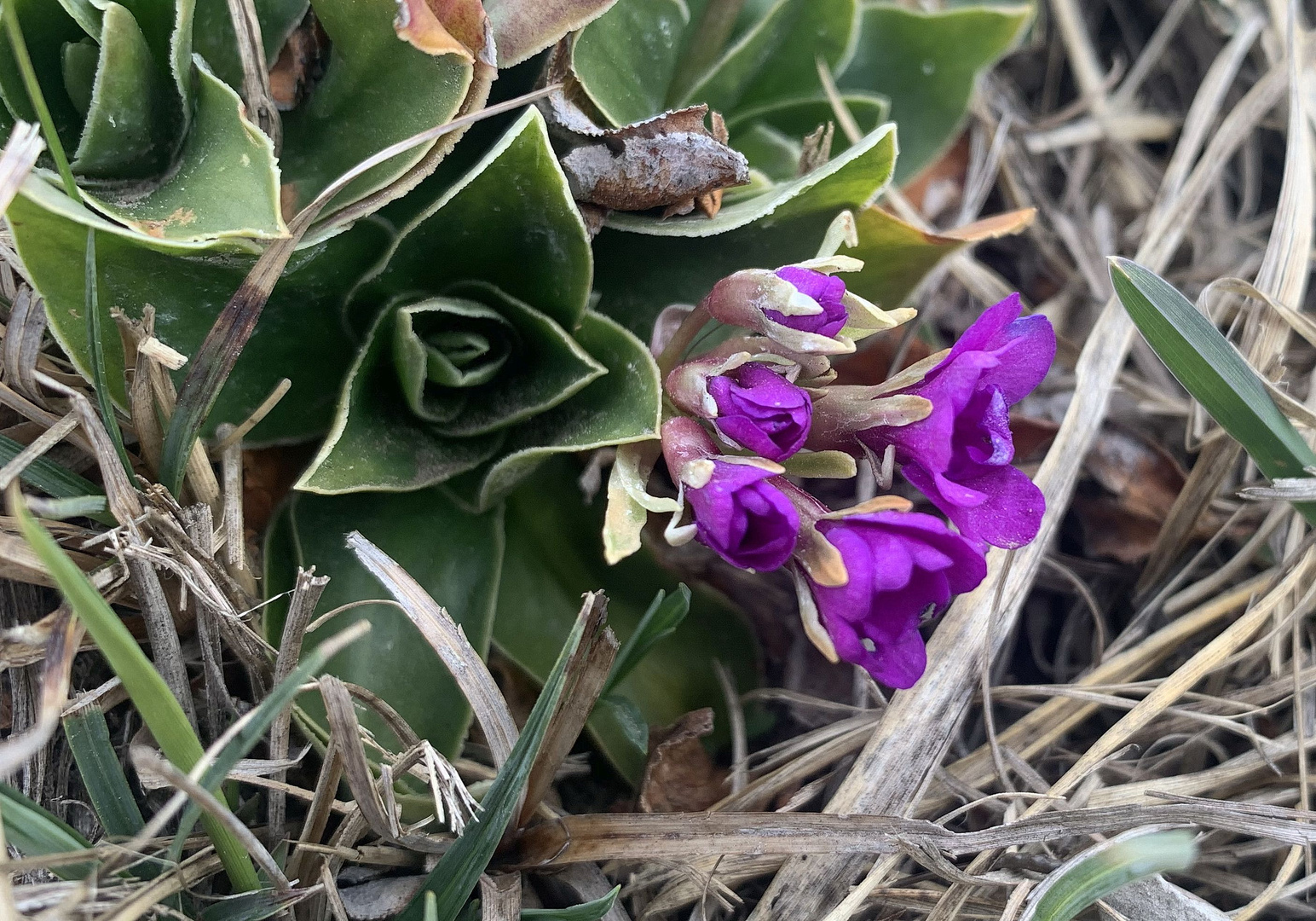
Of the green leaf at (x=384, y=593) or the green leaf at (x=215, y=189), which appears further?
the green leaf at (x=384, y=593)

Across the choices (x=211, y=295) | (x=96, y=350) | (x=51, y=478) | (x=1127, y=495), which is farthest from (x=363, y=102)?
(x=1127, y=495)

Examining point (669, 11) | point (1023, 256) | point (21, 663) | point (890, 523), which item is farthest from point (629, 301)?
point (1023, 256)

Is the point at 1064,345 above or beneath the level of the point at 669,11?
beneath

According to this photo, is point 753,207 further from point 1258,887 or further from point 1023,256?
point 1258,887

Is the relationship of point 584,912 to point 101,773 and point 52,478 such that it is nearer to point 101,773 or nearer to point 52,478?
point 101,773

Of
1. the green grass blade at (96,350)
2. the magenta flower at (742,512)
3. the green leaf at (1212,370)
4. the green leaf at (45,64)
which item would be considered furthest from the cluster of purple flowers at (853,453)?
the green leaf at (45,64)

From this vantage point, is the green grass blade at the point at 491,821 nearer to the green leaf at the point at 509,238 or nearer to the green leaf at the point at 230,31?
the green leaf at the point at 509,238
